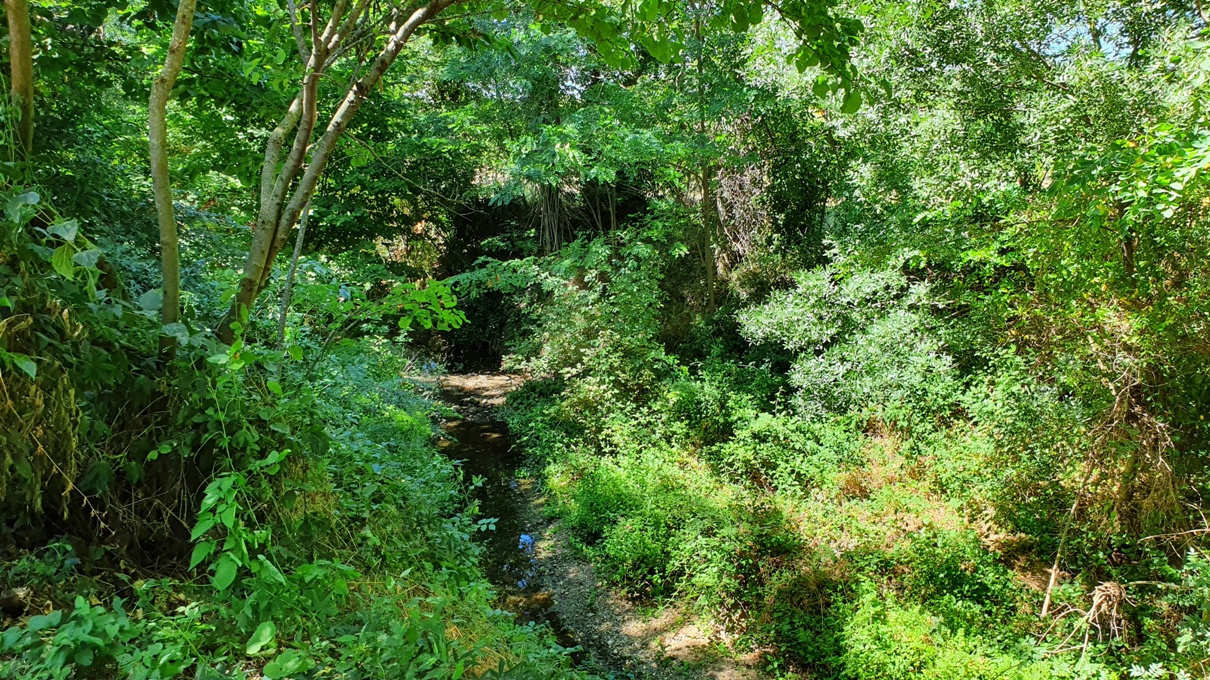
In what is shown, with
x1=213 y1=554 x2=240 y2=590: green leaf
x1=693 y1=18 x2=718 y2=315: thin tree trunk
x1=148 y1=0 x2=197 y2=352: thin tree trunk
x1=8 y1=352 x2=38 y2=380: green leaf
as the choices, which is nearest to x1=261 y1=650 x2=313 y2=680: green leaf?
x1=213 y1=554 x2=240 y2=590: green leaf

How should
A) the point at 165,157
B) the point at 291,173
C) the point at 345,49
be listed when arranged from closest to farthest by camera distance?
the point at 165,157 < the point at 291,173 < the point at 345,49

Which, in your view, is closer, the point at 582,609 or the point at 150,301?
the point at 150,301

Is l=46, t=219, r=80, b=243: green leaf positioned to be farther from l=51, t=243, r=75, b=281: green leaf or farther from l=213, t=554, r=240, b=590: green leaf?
l=213, t=554, r=240, b=590: green leaf

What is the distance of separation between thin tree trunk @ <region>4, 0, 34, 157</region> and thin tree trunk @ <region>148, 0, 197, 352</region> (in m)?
0.29

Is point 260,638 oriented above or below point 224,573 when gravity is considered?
below

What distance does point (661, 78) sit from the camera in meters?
9.41

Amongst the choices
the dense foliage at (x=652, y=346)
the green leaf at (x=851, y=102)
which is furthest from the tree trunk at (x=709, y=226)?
the green leaf at (x=851, y=102)

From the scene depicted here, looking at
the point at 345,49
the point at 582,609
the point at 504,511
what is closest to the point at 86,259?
the point at 345,49

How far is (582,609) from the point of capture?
5625 mm

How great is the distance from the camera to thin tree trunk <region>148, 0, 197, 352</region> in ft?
6.22

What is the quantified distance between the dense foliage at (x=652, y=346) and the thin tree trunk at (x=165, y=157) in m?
0.02

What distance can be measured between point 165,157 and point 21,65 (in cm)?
39

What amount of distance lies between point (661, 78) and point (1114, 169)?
6830mm

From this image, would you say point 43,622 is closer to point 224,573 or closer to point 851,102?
point 224,573
